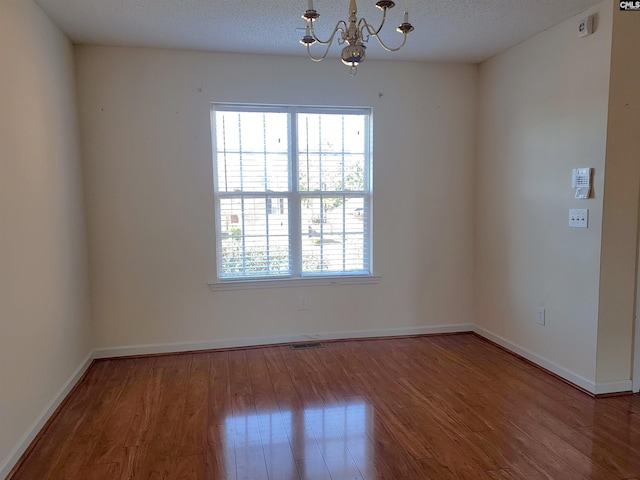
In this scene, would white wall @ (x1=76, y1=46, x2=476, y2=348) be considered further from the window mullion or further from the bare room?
the window mullion

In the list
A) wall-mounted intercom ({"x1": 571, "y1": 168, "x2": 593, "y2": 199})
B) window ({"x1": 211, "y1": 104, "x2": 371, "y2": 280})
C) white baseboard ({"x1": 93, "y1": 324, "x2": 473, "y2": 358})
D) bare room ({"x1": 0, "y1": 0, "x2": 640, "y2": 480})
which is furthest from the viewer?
window ({"x1": 211, "y1": 104, "x2": 371, "y2": 280})

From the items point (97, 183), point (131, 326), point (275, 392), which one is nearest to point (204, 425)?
point (275, 392)

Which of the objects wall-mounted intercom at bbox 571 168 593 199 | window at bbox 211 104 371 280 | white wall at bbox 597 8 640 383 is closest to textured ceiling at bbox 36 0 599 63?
white wall at bbox 597 8 640 383

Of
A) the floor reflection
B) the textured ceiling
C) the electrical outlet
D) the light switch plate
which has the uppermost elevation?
the textured ceiling

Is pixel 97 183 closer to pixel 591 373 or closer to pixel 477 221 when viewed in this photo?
pixel 477 221

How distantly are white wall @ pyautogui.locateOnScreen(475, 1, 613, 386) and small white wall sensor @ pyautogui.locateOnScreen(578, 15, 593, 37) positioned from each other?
0.12 ft

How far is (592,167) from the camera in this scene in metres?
2.71

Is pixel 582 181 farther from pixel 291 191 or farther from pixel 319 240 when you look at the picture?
pixel 291 191

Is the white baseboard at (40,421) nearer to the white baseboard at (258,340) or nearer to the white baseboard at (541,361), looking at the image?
the white baseboard at (258,340)

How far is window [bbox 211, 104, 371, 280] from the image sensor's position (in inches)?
143

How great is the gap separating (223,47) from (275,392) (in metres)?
2.70

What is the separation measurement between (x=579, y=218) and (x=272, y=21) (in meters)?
2.49

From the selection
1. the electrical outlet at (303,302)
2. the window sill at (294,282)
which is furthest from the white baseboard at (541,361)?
the electrical outlet at (303,302)

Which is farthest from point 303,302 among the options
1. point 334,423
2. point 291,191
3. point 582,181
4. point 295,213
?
point 582,181
